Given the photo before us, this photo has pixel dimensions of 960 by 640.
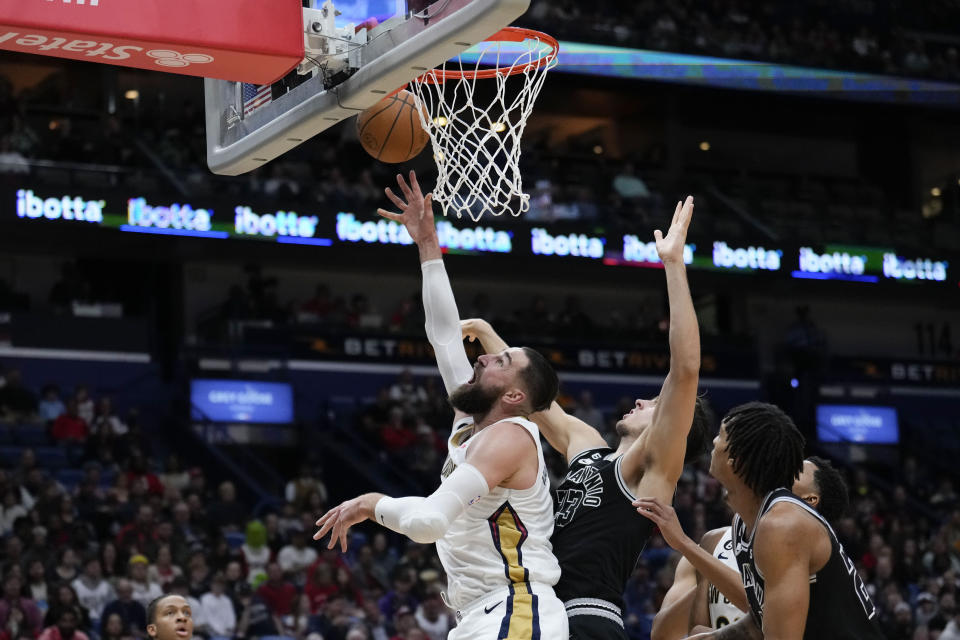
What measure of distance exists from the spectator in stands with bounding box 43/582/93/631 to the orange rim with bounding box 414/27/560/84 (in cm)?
538

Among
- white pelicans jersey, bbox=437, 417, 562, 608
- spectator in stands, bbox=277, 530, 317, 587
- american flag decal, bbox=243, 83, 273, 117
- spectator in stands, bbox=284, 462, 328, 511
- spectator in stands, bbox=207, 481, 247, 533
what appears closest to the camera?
white pelicans jersey, bbox=437, 417, 562, 608

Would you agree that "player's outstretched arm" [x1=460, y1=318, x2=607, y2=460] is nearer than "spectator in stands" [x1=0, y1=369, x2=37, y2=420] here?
Yes

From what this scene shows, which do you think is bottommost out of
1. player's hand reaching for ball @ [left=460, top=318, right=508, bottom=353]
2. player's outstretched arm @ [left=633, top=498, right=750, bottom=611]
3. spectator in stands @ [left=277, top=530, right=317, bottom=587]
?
spectator in stands @ [left=277, top=530, right=317, bottom=587]

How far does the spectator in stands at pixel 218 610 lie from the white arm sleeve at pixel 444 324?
6.77 metres

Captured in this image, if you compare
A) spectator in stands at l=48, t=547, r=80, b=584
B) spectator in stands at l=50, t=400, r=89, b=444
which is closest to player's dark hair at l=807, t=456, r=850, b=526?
spectator in stands at l=48, t=547, r=80, b=584

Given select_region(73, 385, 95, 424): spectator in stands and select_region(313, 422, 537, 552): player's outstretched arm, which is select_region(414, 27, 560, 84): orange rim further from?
select_region(73, 385, 95, 424): spectator in stands

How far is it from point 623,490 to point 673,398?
1.23ft

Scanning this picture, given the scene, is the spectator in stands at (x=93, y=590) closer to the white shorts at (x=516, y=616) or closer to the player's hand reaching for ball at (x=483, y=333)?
the player's hand reaching for ball at (x=483, y=333)

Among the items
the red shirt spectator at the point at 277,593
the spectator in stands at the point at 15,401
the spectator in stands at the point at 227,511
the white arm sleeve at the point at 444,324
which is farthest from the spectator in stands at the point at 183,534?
the white arm sleeve at the point at 444,324

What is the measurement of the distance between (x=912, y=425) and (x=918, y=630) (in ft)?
29.2

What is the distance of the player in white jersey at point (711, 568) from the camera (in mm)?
4160

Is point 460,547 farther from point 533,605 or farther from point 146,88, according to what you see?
point 146,88

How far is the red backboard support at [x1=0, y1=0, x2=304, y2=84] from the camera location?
4113 mm

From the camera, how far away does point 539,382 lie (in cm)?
434
